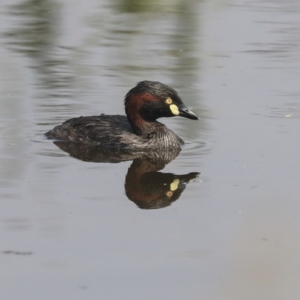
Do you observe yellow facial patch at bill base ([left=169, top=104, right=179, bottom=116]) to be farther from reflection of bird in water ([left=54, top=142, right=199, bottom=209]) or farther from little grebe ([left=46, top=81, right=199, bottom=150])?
reflection of bird in water ([left=54, top=142, right=199, bottom=209])

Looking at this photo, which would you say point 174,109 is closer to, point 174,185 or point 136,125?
point 136,125

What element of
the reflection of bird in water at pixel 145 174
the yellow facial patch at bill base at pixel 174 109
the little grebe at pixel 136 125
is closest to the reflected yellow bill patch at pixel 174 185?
the reflection of bird in water at pixel 145 174

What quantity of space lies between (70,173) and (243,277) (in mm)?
3065

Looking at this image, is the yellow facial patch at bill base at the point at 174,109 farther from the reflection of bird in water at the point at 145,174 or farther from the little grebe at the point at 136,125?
the reflection of bird in water at the point at 145,174

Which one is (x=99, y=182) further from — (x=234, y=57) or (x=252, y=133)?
(x=234, y=57)

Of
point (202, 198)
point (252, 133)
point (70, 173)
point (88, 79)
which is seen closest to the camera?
point (202, 198)

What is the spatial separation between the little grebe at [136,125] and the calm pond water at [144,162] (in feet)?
0.94

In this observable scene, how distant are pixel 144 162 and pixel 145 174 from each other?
0.61 meters

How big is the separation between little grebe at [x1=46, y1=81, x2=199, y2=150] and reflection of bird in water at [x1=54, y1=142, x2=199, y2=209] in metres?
0.11

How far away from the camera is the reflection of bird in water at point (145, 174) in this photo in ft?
29.1

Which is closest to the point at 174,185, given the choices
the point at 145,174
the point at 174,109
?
the point at 145,174

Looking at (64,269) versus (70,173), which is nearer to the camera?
(64,269)

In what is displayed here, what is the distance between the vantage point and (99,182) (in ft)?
30.3

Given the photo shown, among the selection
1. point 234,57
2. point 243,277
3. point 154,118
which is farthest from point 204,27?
point 243,277
